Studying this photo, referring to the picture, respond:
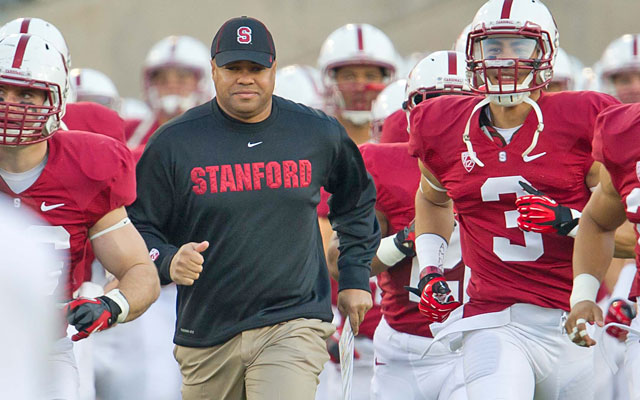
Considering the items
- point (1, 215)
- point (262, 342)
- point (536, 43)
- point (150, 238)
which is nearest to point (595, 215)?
point (536, 43)

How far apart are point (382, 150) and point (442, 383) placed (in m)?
1.01

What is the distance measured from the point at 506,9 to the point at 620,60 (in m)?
4.51

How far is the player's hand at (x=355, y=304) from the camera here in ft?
14.4

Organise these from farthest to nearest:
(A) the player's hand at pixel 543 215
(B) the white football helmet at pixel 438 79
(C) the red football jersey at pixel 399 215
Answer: (B) the white football helmet at pixel 438 79, (C) the red football jersey at pixel 399 215, (A) the player's hand at pixel 543 215

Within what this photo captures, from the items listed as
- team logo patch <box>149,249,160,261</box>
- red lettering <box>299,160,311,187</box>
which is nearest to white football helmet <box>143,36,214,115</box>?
red lettering <box>299,160,311,187</box>

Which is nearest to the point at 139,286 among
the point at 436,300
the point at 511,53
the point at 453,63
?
the point at 436,300

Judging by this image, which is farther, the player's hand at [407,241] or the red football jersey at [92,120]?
the red football jersey at [92,120]

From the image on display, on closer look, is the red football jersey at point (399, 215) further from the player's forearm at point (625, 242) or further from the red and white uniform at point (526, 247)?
the player's forearm at point (625, 242)

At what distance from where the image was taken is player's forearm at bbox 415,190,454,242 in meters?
4.61

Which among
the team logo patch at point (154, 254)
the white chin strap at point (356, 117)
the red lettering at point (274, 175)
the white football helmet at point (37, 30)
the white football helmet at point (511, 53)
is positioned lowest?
the white chin strap at point (356, 117)

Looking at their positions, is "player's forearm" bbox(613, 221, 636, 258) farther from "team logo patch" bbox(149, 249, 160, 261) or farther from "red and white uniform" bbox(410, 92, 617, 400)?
"team logo patch" bbox(149, 249, 160, 261)

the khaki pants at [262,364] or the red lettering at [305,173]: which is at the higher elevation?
the red lettering at [305,173]

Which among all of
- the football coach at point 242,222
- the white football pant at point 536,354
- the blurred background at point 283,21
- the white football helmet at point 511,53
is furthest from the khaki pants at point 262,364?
the blurred background at point 283,21

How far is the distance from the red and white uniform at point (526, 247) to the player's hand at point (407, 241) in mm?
512
